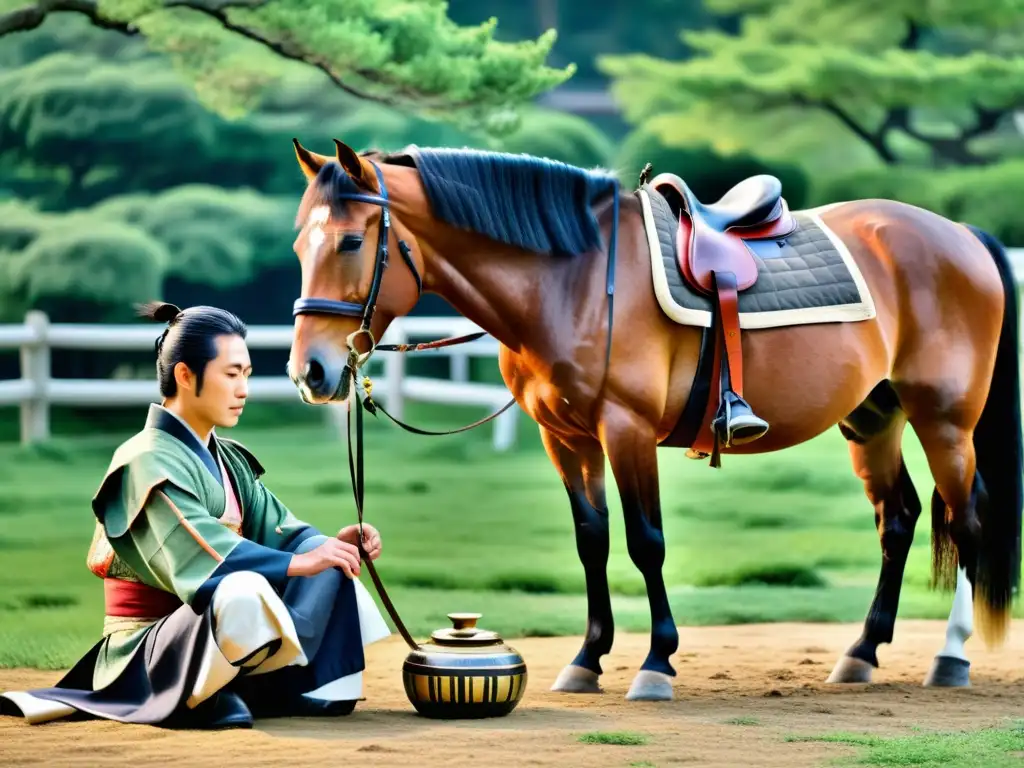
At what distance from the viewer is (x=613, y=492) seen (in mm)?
8758

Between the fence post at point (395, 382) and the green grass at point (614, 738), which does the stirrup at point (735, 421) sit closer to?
the green grass at point (614, 738)

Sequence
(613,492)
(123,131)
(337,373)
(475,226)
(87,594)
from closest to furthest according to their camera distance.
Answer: (337,373)
(475,226)
(87,594)
(613,492)
(123,131)

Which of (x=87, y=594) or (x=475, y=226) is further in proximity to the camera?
(x=87, y=594)

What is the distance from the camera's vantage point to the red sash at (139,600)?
3.54 metres

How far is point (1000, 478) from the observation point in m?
4.76

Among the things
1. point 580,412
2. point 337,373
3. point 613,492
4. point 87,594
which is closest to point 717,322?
point 580,412

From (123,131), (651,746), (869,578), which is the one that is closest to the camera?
(651,746)

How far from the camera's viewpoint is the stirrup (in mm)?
4059

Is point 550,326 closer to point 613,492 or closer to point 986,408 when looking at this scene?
point 986,408

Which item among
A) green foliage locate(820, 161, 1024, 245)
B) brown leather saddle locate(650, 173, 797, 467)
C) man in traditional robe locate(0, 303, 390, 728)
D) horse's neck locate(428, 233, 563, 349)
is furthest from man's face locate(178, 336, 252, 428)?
green foliage locate(820, 161, 1024, 245)

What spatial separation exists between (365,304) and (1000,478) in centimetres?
223

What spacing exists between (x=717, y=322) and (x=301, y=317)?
1.17 meters

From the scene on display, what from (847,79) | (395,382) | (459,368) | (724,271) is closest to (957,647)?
(724,271)

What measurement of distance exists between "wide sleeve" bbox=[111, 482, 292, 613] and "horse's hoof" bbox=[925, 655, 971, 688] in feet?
6.99
